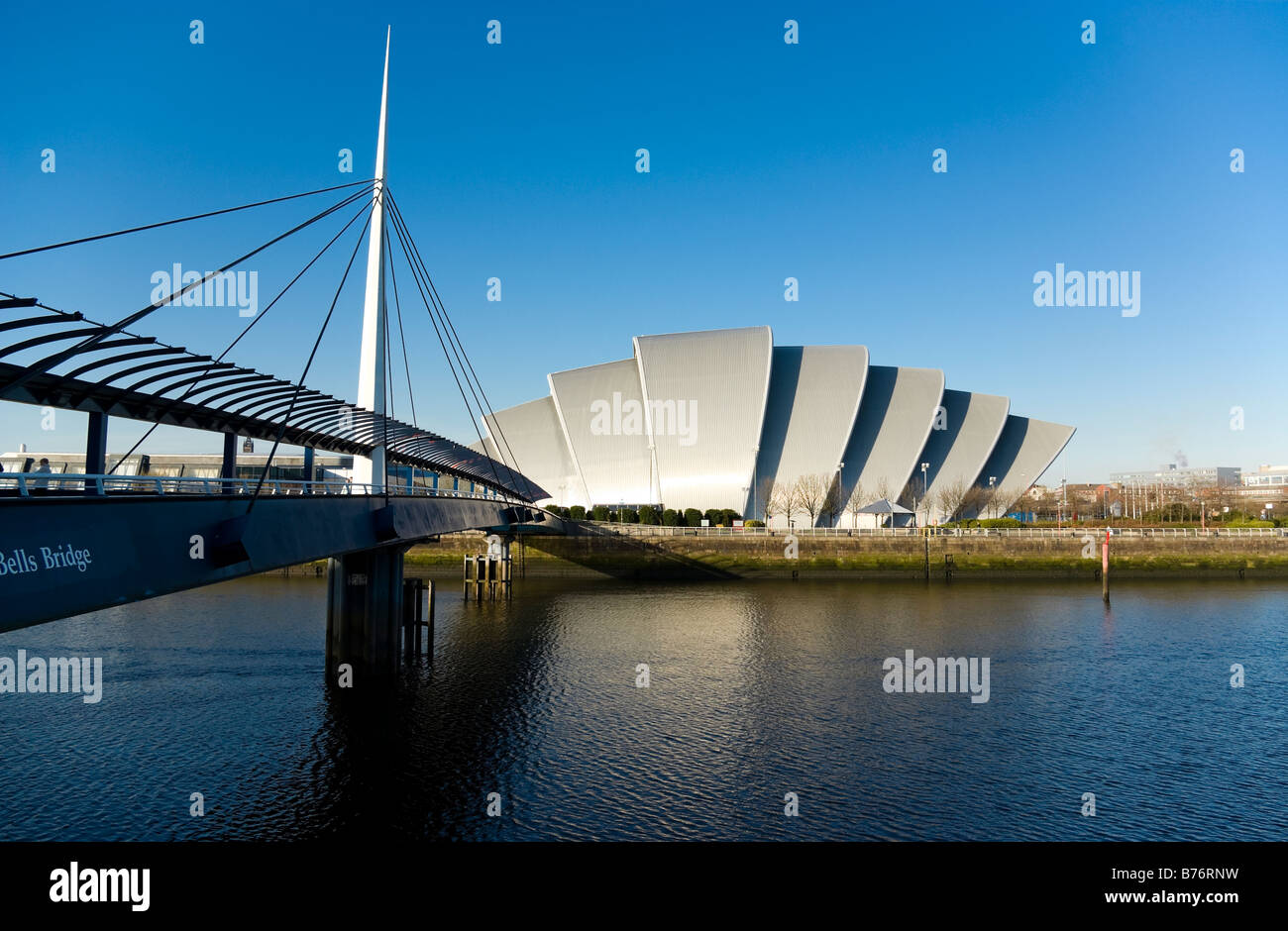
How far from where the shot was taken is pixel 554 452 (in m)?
73.1

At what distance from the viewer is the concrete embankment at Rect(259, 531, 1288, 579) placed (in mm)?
49844

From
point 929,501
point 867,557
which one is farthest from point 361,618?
point 929,501

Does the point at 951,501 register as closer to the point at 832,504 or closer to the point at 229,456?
the point at 832,504

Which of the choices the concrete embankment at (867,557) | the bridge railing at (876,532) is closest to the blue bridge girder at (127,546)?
the concrete embankment at (867,557)

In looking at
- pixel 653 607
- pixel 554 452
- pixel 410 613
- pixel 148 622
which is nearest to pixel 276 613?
pixel 148 622

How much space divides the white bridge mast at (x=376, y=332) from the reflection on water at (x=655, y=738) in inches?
229

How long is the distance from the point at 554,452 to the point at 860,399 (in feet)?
90.1

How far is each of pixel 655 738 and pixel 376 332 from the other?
44.5ft

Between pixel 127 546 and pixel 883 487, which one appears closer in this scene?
pixel 127 546

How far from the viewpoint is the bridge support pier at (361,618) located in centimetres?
2120

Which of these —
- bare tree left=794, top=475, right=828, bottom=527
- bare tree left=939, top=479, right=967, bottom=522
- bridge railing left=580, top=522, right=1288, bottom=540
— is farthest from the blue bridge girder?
bare tree left=939, top=479, right=967, bottom=522

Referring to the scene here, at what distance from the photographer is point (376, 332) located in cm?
2258

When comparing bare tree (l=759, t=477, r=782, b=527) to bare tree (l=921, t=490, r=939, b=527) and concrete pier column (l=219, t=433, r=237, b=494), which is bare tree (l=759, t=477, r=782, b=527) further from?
concrete pier column (l=219, t=433, r=237, b=494)

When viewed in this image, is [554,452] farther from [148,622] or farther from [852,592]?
[148,622]
